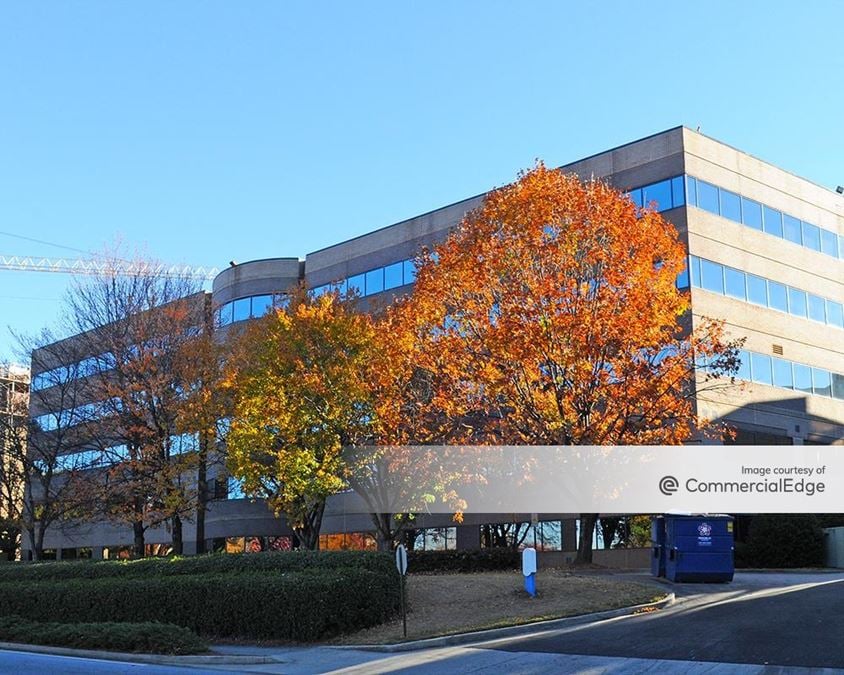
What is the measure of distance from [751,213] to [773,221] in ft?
5.25

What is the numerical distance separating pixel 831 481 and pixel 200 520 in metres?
25.7

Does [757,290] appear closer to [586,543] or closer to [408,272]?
[408,272]

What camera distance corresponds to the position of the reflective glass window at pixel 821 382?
44.2 metres

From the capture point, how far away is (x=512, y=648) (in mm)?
16500

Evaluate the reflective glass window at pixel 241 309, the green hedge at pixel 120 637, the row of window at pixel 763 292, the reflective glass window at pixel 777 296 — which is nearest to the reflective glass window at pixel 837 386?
the row of window at pixel 763 292

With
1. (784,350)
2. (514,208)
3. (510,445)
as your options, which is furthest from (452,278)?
(784,350)

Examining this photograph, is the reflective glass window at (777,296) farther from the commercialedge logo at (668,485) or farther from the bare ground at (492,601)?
the bare ground at (492,601)

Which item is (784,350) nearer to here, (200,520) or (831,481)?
(831,481)

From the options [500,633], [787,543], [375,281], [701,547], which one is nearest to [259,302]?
[375,281]

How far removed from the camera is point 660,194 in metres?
41.1

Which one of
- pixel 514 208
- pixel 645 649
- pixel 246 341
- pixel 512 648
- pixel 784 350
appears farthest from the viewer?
pixel 784 350

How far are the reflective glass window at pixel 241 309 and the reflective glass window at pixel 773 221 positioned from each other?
27.0 m

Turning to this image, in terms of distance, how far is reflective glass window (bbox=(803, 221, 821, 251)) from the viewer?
45375 mm
